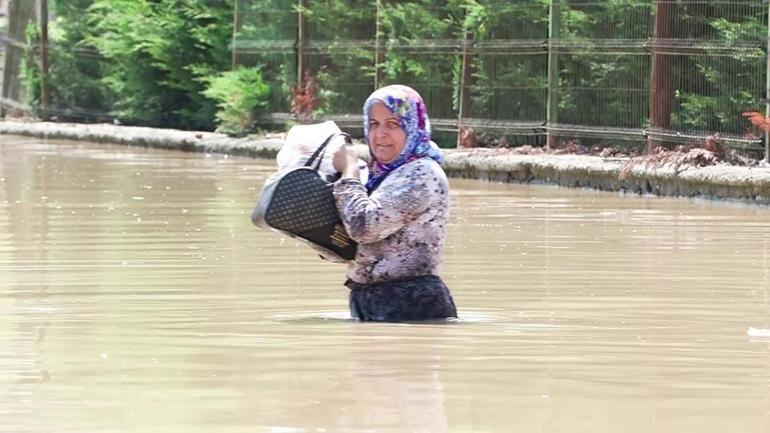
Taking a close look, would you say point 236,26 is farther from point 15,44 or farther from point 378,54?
point 15,44

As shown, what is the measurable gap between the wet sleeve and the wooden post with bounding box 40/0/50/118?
24.9m

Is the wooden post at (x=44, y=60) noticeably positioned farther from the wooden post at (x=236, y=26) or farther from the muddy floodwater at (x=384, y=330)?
the muddy floodwater at (x=384, y=330)

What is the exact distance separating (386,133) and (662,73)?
424 inches

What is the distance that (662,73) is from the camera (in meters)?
18.7

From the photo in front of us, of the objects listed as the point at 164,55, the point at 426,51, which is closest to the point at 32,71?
the point at 164,55

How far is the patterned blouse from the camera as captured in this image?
8.12 meters

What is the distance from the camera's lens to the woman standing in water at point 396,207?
814cm

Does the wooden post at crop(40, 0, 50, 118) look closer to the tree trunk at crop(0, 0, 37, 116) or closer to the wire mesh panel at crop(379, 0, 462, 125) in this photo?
the tree trunk at crop(0, 0, 37, 116)

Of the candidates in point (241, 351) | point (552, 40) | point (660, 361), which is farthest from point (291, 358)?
point (552, 40)

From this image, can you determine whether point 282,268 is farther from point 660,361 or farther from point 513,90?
point 513,90

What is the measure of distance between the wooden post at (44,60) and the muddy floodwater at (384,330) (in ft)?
55.6

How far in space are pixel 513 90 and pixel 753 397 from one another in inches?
586

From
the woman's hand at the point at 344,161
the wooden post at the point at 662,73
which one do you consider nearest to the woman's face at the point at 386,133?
the woman's hand at the point at 344,161

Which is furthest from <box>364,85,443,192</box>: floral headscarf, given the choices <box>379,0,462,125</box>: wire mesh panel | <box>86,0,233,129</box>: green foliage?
<box>86,0,233,129</box>: green foliage
